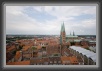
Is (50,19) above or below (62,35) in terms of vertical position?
above

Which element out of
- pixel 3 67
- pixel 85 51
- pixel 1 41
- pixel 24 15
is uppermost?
pixel 24 15

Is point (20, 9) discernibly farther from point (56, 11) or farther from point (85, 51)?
point (85, 51)

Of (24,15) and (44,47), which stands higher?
(24,15)

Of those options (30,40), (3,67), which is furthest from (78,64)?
(3,67)

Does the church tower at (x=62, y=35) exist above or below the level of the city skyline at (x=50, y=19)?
below

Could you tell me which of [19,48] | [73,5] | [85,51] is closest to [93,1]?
[73,5]

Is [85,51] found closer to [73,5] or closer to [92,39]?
[92,39]

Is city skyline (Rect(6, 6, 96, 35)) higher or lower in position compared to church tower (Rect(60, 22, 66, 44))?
higher
